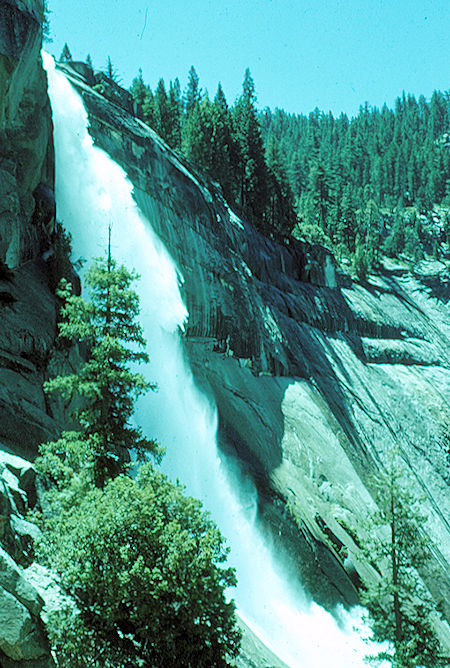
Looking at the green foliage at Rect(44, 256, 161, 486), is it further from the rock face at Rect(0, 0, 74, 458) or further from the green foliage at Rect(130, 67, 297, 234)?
the green foliage at Rect(130, 67, 297, 234)

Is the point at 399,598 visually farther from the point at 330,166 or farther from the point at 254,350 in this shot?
the point at 330,166

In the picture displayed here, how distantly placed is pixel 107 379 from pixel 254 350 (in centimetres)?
1820

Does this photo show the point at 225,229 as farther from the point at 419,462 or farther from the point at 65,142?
the point at 419,462

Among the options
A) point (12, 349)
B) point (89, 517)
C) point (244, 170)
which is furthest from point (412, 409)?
point (89, 517)

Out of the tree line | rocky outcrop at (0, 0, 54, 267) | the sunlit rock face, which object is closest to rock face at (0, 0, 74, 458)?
rocky outcrop at (0, 0, 54, 267)

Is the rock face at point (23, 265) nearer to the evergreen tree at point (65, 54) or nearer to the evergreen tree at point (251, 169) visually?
the evergreen tree at point (251, 169)

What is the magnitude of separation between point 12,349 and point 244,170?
1412 inches

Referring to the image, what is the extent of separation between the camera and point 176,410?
2320 cm

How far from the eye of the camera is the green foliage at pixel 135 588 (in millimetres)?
8773

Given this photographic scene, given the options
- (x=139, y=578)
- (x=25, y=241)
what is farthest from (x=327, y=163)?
(x=139, y=578)

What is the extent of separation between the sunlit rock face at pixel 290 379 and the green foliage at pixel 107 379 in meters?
10.0

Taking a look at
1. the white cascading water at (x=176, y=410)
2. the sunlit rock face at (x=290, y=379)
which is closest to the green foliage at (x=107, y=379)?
the white cascading water at (x=176, y=410)

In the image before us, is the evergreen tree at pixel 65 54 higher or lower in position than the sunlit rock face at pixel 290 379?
higher

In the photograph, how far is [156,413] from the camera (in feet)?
73.8
